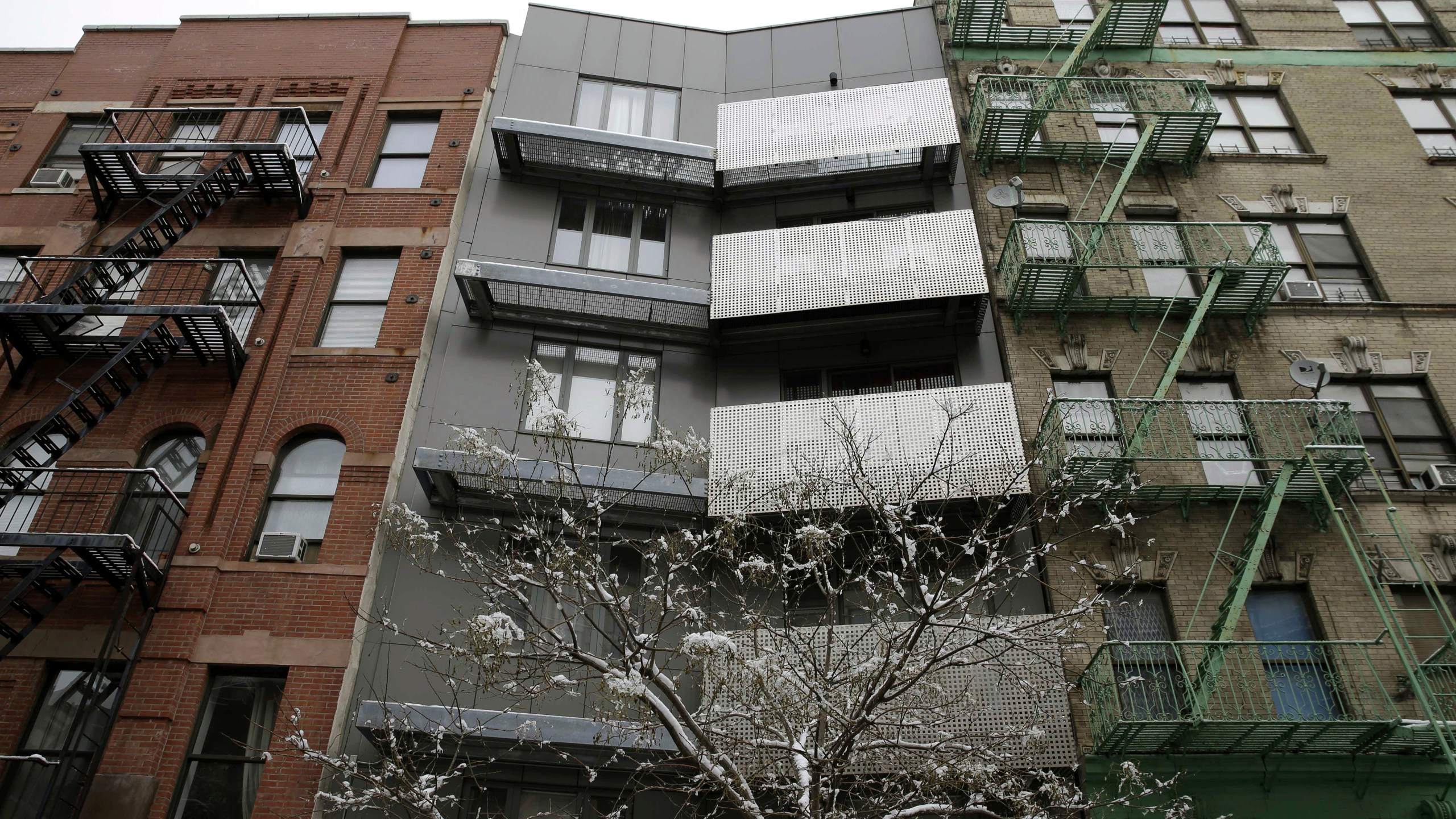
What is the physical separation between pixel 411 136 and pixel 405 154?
1.84 feet

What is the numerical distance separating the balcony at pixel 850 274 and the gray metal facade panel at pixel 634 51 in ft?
18.2

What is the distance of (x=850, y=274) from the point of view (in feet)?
55.2

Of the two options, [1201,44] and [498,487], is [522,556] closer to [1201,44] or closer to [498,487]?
[498,487]

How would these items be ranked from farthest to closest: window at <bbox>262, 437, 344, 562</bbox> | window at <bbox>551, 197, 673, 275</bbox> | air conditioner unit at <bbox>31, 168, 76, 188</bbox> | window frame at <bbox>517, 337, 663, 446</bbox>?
1. air conditioner unit at <bbox>31, 168, 76, 188</bbox>
2. window at <bbox>551, 197, 673, 275</bbox>
3. window frame at <bbox>517, 337, 663, 446</bbox>
4. window at <bbox>262, 437, 344, 562</bbox>

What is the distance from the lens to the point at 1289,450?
1474 centimetres

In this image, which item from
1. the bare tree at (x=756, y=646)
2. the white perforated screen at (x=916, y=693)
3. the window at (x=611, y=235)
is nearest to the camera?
the bare tree at (x=756, y=646)

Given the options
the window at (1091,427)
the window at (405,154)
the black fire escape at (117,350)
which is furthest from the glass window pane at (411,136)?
the window at (1091,427)

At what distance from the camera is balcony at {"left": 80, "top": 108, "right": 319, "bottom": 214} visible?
16.8 meters

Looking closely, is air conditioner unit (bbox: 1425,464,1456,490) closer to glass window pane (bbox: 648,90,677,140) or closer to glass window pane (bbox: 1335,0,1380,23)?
glass window pane (bbox: 1335,0,1380,23)

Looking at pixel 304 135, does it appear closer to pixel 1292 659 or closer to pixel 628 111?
pixel 628 111

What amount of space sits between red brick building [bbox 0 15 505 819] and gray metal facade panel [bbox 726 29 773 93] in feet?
16.6

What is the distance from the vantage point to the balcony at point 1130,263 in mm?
16344

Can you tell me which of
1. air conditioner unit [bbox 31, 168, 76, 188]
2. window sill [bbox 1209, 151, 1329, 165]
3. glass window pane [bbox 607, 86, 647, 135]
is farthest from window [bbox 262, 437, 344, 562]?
window sill [bbox 1209, 151, 1329, 165]

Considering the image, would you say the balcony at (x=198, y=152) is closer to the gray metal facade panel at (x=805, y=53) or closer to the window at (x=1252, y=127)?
the gray metal facade panel at (x=805, y=53)
